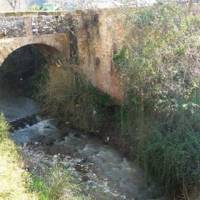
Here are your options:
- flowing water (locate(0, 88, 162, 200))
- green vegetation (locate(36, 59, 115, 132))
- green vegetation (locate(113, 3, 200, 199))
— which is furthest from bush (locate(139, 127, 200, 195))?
green vegetation (locate(36, 59, 115, 132))

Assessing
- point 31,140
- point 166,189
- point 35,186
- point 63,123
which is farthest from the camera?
point 63,123

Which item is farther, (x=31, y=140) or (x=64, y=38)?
(x=64, y=38)

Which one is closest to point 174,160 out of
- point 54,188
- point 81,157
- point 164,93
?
point 164,93

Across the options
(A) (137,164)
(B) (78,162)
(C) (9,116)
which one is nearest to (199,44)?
(A) (137,164)

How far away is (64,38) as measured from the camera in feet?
43.5

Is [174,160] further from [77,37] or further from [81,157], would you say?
[77,37]

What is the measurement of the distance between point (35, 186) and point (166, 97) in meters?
4.26

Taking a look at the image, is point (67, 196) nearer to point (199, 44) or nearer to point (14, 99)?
point (199, 44)

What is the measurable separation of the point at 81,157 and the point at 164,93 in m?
3.22

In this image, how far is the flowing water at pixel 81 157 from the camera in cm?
941

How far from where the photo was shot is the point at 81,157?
11078mm

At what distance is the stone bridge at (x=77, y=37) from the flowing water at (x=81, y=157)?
2074 millimetres

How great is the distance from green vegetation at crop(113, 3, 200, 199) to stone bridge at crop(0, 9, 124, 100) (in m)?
0.90

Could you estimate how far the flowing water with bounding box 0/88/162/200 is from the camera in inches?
371
